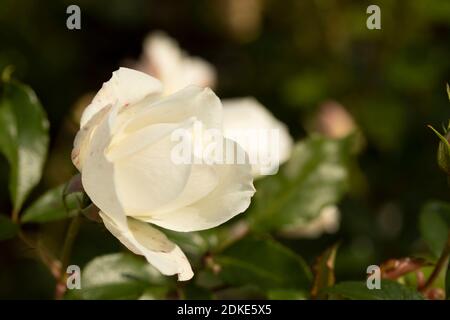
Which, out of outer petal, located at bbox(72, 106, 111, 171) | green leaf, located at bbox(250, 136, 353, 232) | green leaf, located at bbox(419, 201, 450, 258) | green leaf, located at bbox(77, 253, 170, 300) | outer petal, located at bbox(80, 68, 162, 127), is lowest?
green leaf, located at bbox(77, 253, 170, 300)

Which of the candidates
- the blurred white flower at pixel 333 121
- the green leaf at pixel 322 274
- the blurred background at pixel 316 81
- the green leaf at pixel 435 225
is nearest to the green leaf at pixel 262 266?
the green leaf at pixel 322 274

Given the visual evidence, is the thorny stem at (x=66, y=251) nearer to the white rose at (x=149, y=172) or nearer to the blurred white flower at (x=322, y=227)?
the white rose at (x=149, y=172)

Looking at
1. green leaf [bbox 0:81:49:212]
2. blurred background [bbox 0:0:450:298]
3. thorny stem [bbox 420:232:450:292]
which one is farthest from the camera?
blurred background [bbox 0:0:450:298]

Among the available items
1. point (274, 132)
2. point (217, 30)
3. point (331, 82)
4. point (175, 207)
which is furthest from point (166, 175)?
point (217, 30)

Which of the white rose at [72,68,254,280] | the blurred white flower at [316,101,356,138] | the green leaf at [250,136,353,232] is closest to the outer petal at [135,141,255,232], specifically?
the white rose at [72,68,254,280]

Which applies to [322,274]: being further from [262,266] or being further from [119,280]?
[119,280]

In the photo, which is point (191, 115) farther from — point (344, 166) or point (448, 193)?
point (448, 193)

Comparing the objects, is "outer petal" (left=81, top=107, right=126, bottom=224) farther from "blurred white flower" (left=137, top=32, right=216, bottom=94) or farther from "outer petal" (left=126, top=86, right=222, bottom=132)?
"blurred white flower" (left=137, top=32, right=216, bottom=94)
